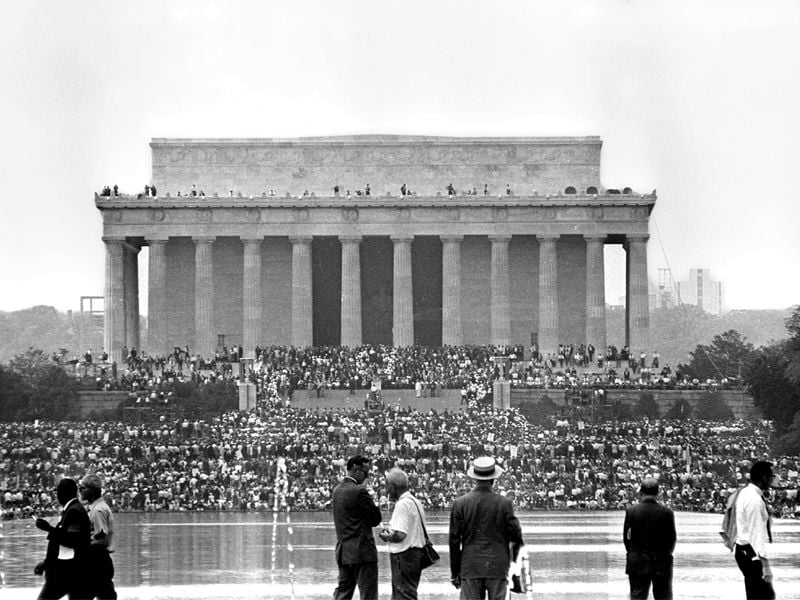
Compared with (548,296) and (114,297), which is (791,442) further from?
(114,297)

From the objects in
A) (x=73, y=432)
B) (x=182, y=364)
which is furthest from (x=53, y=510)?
(x=182, y=364)

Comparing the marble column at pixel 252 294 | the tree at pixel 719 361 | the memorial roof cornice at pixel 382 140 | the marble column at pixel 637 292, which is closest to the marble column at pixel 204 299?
the marble column at pixel 252 294

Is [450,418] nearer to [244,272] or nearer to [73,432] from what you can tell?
[73,432]

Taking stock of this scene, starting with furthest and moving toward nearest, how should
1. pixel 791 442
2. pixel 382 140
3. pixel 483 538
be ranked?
pixel 382 140 < pixel 791 442 < pixel 483 538

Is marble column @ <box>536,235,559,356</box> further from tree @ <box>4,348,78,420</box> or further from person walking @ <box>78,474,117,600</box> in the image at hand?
person walking @ <box>78,474,117,600</box>

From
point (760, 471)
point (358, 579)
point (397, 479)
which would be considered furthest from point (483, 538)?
point (760, 471)

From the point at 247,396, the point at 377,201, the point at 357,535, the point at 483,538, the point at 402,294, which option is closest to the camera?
the point at 483,538

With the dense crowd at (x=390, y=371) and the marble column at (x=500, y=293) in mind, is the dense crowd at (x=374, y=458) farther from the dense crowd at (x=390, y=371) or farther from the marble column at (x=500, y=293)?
the marble column at (x=500, y=293)
